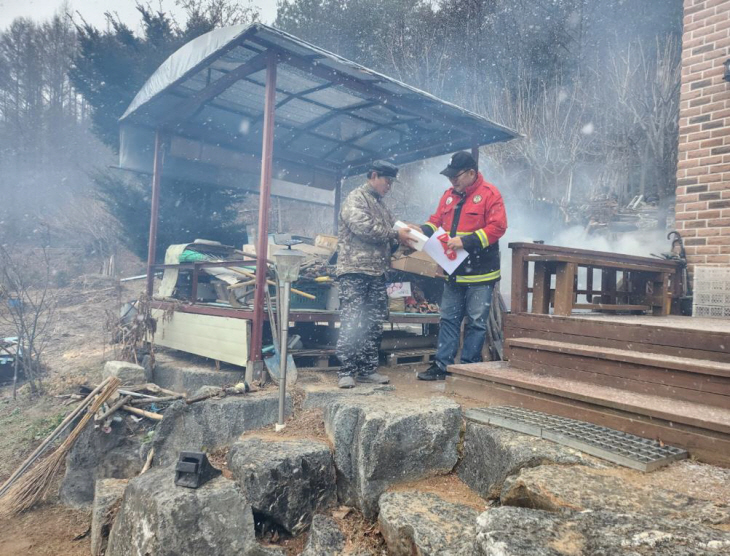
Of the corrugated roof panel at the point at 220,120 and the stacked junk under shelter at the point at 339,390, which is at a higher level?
the corrugated roof panel at the point at 220,120

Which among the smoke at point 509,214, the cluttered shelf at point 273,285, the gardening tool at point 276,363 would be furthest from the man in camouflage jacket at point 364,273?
the smoke at point 509,214

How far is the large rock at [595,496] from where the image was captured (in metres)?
1.76

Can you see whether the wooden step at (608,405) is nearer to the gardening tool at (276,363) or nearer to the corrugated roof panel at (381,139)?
the gardening tool at (276,363)

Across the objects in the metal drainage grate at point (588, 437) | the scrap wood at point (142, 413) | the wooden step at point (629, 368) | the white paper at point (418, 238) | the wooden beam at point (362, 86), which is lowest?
the scrap wood at point (142, 413)

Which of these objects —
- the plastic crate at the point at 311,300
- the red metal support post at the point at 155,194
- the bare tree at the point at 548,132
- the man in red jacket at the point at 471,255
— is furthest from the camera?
the bare tree at the point at 548,132

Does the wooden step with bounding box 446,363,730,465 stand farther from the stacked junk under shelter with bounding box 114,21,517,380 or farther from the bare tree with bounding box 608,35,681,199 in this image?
the bare tree with bounding box 608,35,681,199

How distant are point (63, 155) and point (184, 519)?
24.3 meters

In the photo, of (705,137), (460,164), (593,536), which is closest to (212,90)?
(460,164)

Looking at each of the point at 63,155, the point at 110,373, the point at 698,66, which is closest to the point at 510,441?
the point at 698,66

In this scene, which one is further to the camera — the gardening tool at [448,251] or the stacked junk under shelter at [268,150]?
the stacked junk under shelter at [268,150]

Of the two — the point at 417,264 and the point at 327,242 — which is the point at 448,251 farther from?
the point at 327,242

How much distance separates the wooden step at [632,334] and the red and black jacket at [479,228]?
59 centimetres

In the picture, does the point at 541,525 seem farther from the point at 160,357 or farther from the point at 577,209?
the point at 577,209

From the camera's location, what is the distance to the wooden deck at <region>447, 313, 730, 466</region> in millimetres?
2443
